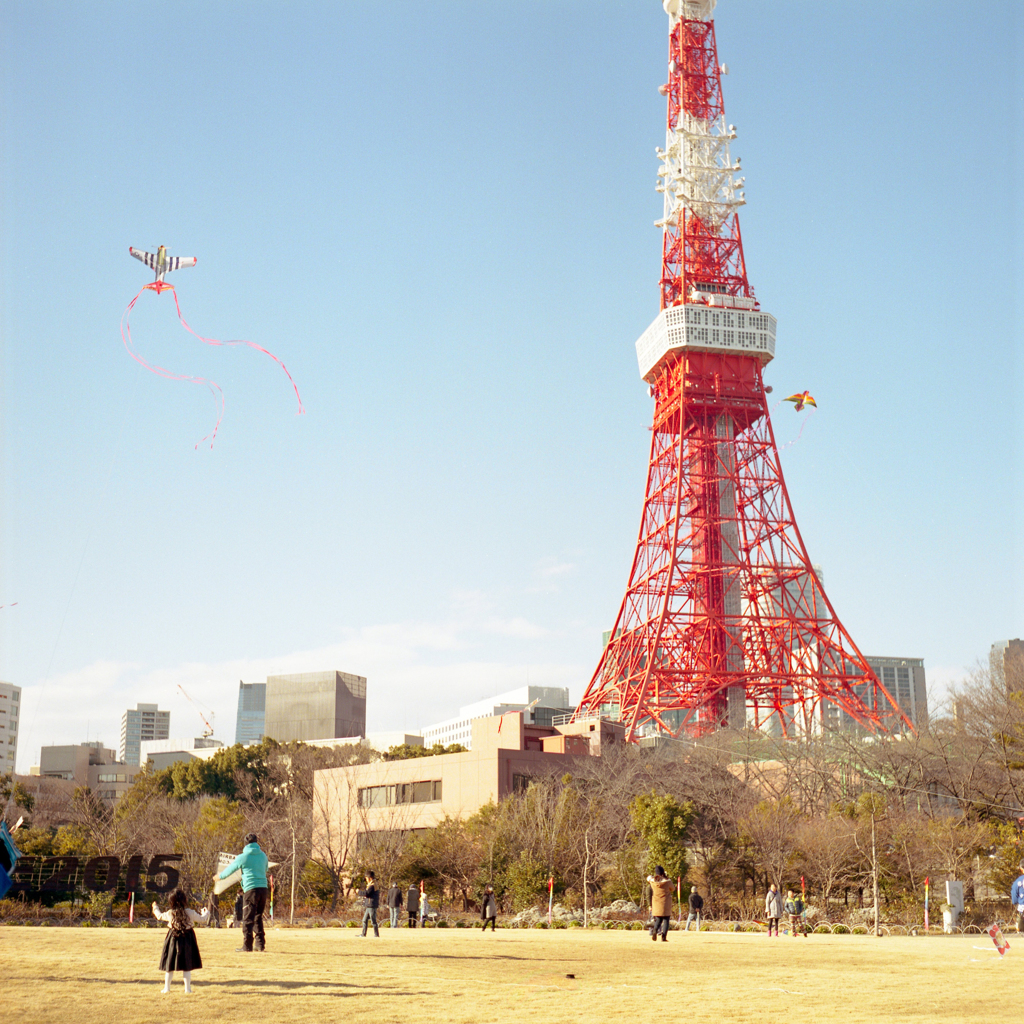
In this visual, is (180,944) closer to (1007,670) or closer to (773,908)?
(773,908)

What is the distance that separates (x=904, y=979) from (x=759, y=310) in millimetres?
65861

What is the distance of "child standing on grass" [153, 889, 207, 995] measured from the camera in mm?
12344

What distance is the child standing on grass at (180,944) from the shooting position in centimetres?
1234

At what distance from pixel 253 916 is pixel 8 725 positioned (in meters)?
135

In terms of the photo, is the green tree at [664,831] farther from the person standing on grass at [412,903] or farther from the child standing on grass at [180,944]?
the child standing on grass at [180,944]

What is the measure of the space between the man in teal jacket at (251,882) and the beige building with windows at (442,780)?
101 feet

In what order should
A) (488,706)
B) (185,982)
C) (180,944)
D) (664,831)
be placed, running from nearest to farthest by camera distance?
(185,982), (180,944), (664,831), (488,706)

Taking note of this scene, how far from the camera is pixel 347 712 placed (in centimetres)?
12225

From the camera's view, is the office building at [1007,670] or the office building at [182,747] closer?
the office building at [1007,670]

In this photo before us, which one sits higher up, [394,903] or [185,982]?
[185,982]

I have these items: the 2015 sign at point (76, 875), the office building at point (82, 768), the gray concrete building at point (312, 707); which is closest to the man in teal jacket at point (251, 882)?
the 2015 sign at point (76, 875)

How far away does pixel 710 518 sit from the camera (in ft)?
233

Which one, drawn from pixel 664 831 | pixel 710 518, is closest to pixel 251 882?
pixel 664 831

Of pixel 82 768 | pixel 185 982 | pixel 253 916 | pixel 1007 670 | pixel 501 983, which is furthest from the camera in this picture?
pixel 82 768
